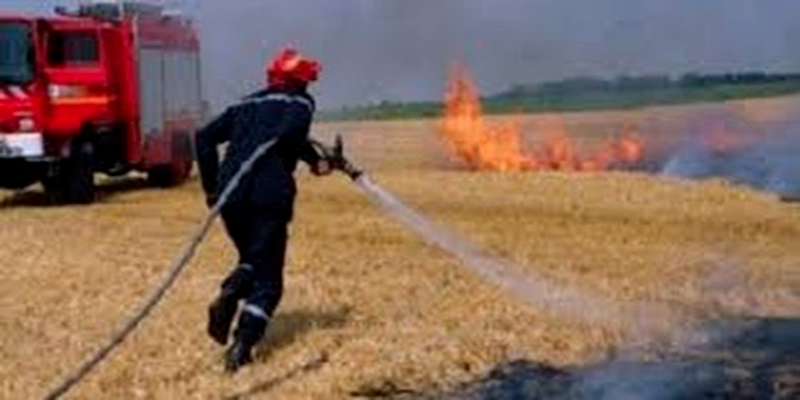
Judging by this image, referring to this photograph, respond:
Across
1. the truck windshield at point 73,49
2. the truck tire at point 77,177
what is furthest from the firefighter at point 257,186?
the truck tire at point 77,177

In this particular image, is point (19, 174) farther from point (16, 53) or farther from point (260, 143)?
point (260, 143)

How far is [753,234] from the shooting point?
17.1 meters

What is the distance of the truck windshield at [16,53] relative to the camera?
70.8 ft

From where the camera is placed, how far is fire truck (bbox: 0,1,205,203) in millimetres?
21766

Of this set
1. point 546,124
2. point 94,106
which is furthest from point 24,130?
point 546,124

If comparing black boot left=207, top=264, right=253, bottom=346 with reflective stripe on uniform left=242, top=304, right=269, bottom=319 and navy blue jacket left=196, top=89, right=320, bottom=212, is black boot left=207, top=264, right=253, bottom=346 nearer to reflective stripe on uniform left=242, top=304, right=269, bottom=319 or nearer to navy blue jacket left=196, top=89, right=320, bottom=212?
reflective stripe on uniform left=242, top=304, right=269, bottom=319

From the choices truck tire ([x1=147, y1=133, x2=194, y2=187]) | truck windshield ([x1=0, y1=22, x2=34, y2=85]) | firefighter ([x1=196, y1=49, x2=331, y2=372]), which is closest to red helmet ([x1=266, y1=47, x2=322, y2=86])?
firefighter ([x1=196, y1=49, x2=331, y2=372])

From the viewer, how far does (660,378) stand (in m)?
9.66

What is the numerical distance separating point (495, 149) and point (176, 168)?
21.0ft

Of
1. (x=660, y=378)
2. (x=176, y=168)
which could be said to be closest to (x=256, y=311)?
(x=660, y=378)

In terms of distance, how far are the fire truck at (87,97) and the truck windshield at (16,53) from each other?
0.01 meters

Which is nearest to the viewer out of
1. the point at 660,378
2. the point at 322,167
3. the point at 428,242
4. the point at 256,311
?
the point at 660,378

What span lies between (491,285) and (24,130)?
1046 cm

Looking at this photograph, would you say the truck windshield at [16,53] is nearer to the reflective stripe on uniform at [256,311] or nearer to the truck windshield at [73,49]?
the truck windshield at [73,49]
